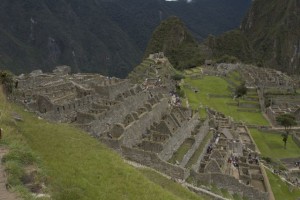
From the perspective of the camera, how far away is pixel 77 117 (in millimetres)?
25156

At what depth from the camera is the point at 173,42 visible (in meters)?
124

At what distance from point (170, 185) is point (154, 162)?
2970mm

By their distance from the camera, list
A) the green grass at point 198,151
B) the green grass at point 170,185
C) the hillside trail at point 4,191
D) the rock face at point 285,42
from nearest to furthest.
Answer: the hillside trail at point 4,191 < the green grass at point 170,185 < the green grass at point 198,151 < the rock face at point 285,42

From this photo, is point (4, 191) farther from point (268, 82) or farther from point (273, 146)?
point (268, 82)

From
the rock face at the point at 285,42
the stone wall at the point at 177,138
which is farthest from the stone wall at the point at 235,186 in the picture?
the rock face at the point at 285,42

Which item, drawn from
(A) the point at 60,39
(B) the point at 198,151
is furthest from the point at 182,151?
(A) the point at 60,39

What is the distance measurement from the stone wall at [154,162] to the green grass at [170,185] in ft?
4.70

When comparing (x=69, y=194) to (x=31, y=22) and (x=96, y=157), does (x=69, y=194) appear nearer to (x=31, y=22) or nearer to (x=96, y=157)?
(x=96, y=157)

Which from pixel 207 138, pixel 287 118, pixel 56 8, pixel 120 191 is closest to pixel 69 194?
pixel 120 191

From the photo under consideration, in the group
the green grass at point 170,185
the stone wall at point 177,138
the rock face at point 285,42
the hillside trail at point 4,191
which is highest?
the rock face at point 285,42

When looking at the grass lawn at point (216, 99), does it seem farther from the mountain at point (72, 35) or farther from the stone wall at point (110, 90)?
the mountain at point (72, 35)

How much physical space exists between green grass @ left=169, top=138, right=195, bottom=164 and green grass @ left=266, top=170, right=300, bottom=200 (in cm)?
726

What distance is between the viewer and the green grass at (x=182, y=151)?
2560 cm

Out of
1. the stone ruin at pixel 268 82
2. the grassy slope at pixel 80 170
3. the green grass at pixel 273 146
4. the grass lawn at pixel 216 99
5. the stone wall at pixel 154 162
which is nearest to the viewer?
the grassy slope at pixel 80 170
